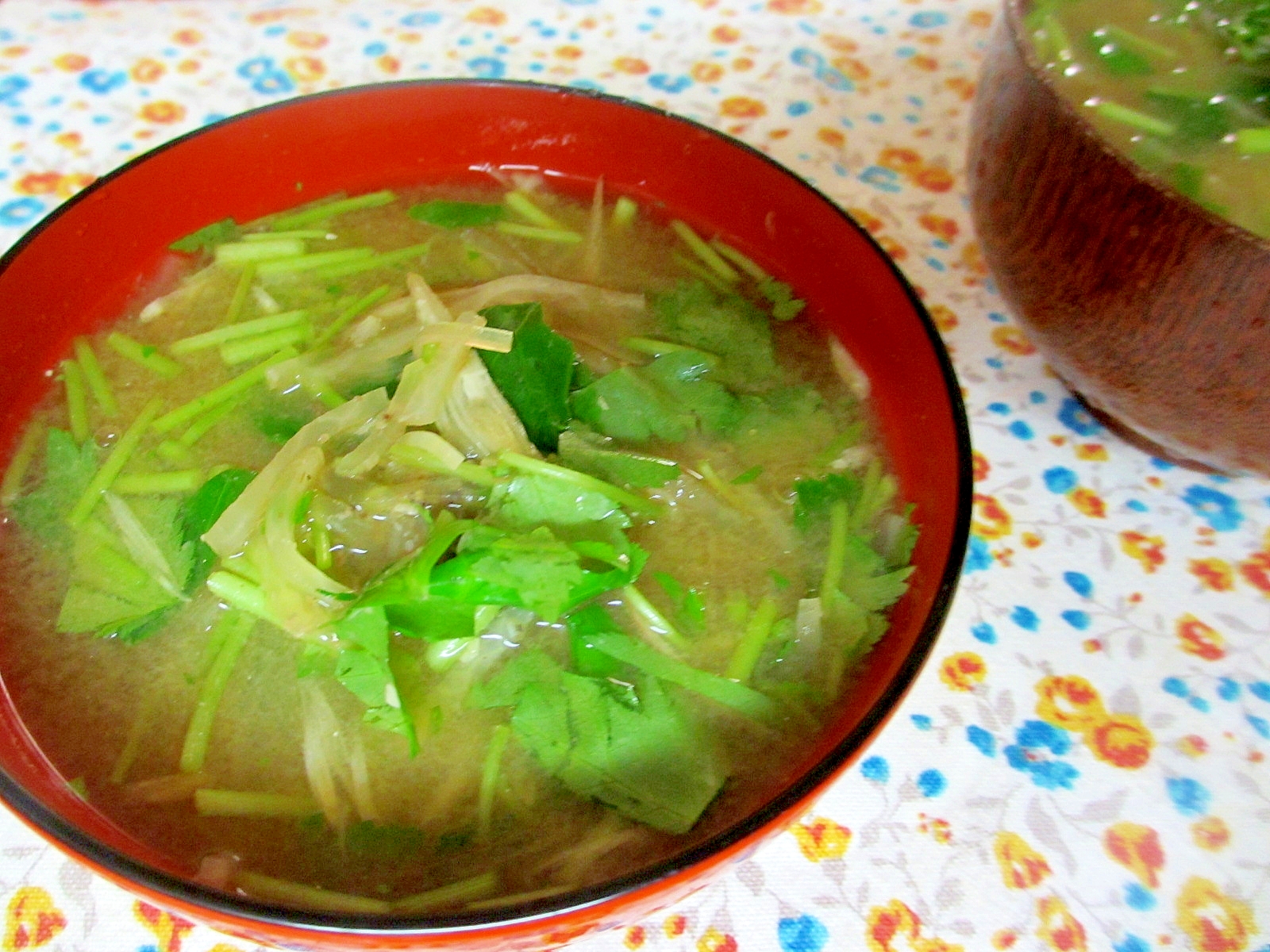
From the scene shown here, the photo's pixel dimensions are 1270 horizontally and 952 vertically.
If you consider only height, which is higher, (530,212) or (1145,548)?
(530,212)

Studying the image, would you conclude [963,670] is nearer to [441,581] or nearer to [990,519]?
[990,519]

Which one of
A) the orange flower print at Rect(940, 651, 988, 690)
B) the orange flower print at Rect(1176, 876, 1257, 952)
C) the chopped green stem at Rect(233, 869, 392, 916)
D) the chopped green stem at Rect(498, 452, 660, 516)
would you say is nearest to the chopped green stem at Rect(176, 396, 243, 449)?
the chopped green stem at Rect(498, 452, 660, 516)

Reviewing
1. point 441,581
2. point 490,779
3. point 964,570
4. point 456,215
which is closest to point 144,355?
point 456,215

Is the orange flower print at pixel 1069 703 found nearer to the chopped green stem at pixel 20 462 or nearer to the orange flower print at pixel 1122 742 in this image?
the orange flower print at pixel 1122 742

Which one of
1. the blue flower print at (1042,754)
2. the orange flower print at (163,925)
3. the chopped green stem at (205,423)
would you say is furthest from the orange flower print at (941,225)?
the orange flower print at (163,925)

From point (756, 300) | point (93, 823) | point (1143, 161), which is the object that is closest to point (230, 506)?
point (93, 823)

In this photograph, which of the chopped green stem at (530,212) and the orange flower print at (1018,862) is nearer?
the orange flower print at (1018,862)
